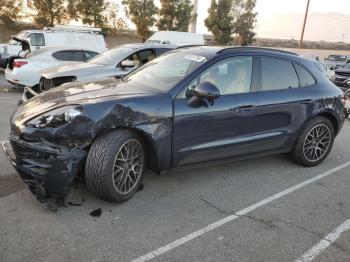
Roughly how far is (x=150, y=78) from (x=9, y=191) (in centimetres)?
209

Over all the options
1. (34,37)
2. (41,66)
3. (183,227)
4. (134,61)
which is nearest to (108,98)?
(183,227)

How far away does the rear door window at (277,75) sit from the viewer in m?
4.93

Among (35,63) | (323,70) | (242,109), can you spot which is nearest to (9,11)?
(35,63)

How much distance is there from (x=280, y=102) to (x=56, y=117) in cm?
288

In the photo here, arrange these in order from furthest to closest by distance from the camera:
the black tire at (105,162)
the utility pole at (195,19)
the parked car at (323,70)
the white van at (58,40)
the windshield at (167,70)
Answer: the utility pole at (195,19)
the white van at (58,40)
the parked car at (323,70)
the windshield at (167,70)
the black tire at (105,162)

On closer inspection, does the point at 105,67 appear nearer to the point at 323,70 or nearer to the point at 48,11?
the point at 323,70

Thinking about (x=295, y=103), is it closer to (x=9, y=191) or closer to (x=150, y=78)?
(x=150, y=78)

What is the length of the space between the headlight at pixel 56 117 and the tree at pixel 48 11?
2473 cm

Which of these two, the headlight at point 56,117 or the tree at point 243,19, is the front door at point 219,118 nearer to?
the headlight at point 56,117

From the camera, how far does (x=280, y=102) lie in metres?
4.98

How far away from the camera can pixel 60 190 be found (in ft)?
11.8

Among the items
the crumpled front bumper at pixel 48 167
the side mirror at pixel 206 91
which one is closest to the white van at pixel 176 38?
the side mirror at pixel 206 91

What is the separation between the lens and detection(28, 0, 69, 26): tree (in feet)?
84.6

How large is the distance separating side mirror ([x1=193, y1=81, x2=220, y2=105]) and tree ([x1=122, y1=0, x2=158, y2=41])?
27.3m
